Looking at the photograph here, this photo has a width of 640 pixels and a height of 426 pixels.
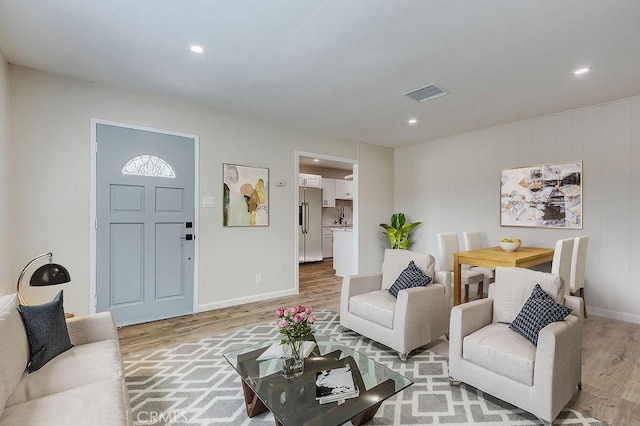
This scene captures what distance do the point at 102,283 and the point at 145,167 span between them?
1.30 metres

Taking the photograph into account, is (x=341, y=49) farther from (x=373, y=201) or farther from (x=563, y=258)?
(x=373, y=201)

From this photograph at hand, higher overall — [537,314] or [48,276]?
[48,276]

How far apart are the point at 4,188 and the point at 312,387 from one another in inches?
120

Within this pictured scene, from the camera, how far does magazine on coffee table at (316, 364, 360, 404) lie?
161 cm

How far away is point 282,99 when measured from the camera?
3.64 meters

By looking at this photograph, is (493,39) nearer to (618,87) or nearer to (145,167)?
(618,87)

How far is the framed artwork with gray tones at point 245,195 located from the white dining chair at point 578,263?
12.1ft

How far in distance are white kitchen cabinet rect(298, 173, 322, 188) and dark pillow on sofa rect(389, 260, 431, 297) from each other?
481cm

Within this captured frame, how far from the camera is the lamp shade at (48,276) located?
81.5 inches

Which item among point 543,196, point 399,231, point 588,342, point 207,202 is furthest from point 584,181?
point 207,202

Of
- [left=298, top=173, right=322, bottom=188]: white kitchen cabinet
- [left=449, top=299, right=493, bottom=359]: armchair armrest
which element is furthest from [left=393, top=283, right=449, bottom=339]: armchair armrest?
[left=298, top=173, right=322, bottom=188]: white kitchen cabinet

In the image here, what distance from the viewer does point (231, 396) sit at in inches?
83.3

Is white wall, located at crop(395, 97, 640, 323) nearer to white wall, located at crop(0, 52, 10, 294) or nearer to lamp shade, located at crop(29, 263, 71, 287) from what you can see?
lamp shade, located at crop(29, 263, 71, 287)

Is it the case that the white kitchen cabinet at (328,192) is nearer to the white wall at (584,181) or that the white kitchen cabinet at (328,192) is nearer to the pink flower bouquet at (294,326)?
the white wall at (584,181)
